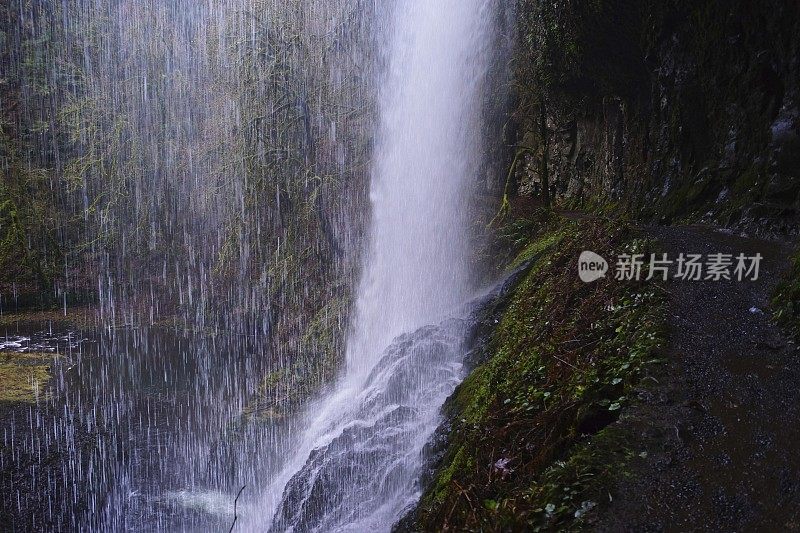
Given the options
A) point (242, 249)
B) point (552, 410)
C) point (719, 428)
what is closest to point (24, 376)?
point (242, 249)

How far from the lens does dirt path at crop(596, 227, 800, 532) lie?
91.7 inches

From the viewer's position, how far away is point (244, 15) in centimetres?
1520

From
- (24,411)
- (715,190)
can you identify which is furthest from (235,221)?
(715,190)

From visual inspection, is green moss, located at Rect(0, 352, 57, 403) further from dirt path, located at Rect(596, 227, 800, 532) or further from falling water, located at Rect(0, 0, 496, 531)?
dirt path, located at Rect(596, 227, 800, 532)

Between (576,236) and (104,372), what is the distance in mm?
11729

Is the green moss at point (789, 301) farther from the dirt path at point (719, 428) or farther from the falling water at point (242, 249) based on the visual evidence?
the falling water at point (242, 249)

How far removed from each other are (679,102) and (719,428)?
5390 millimetres

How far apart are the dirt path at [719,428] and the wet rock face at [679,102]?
197cm

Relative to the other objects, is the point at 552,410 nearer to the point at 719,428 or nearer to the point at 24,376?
the point at 719,428

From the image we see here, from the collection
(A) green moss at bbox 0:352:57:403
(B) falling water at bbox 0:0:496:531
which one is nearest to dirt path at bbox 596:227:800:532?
(B) falling water at bbox 0:0:496:531

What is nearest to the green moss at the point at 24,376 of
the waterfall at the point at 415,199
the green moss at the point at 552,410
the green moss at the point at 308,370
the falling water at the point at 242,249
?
the falling water at the point at 242,249

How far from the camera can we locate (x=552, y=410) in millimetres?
3391

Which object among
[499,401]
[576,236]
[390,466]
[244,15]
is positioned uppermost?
[244,15]

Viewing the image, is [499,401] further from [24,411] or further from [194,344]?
[194,344]
